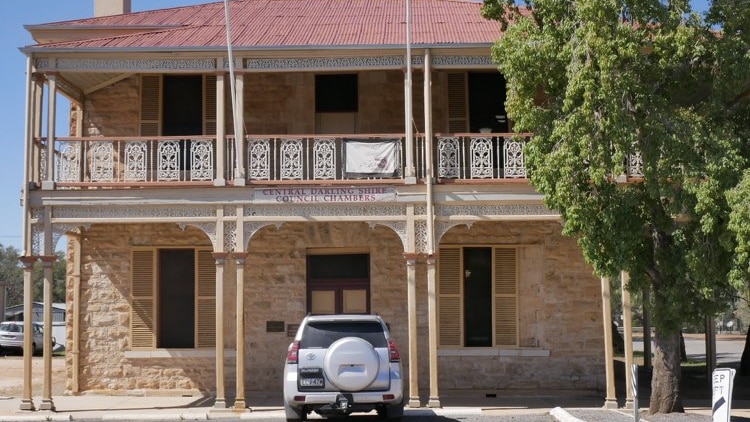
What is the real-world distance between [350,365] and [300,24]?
8944 mm

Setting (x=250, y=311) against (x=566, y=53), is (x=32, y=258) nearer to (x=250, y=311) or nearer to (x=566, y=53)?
(x=250, y=311)

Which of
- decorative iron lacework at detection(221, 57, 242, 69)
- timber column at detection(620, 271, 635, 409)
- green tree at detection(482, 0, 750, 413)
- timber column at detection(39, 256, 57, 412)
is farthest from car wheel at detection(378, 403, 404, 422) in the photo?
decorative iron lacework at detection(221, 57, 242, 69)

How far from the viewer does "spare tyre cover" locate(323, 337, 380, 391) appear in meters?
12.4

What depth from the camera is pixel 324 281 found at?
62.1 ft

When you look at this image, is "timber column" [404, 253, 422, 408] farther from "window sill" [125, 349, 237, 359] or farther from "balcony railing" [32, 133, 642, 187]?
"window sill" [125, 349, 237, 359]

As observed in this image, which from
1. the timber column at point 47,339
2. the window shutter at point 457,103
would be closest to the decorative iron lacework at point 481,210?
the window shutter at point 457,103

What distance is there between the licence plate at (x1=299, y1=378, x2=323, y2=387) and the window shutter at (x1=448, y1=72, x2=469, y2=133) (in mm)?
7643

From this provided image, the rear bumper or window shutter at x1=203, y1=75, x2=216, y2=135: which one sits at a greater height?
window shutter at x1=203, y1=75, x2=216, y2=135

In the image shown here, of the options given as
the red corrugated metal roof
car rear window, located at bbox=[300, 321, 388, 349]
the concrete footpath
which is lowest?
the concrete footpath

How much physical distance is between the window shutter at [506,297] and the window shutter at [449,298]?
0.73 meters

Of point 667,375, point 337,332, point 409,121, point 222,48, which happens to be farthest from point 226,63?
point 667,375

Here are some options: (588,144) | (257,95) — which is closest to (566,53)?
(588,144)

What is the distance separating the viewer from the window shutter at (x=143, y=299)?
18828 millimetres

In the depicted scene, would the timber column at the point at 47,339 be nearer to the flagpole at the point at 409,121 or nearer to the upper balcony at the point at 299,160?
the upper balcony at the point at 299,160
